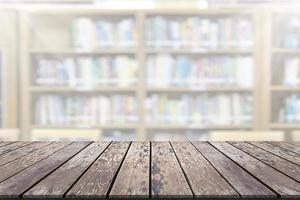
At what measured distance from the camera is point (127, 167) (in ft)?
3.55

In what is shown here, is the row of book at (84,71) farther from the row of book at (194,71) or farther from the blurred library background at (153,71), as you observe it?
the row of book at (194,71)

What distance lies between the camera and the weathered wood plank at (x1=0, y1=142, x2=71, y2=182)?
100 centimetres

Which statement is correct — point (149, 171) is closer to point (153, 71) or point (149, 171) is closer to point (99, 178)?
point (99, 178)

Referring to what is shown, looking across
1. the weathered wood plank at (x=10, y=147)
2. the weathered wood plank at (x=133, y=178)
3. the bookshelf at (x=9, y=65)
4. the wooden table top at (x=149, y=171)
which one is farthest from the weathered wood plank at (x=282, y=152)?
the bookshelf at (x=9, y=65)

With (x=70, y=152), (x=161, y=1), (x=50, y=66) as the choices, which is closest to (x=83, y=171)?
(x=70, y=152)

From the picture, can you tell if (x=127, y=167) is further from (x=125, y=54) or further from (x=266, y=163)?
(x=125, y=54)

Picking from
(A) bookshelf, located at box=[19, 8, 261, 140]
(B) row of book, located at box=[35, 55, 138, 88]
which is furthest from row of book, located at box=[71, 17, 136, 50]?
Result: (B) row of book, located at box=[35, 55, 138, 88]

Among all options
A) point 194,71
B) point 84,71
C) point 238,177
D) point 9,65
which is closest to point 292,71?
point 194,71

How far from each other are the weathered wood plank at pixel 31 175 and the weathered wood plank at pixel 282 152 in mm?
748

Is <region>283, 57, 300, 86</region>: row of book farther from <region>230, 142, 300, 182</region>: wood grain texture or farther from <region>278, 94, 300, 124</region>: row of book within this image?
<region>230, 142, 300, 182</region>: wood grain texture

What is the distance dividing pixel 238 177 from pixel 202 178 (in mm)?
96

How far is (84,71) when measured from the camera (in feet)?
11.0

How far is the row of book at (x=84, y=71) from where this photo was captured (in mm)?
3309

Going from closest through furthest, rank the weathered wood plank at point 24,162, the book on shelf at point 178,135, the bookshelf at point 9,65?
the weathered wood plank at point 24,162, the bookshelf at point 9,65, the book on shelf at point 178,135
